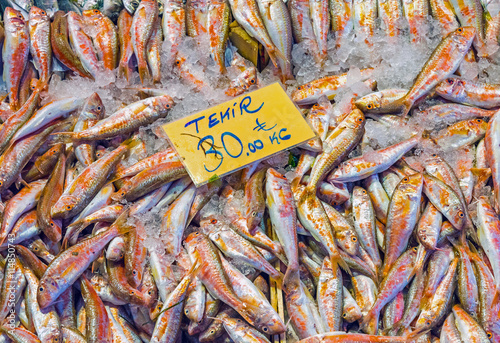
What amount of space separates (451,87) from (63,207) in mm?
3207

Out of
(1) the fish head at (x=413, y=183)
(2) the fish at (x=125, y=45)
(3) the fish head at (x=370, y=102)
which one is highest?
(2) the fish at (x=125, y=45)

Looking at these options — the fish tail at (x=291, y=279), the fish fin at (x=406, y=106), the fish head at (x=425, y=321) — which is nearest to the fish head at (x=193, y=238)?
the fish tail at (x=291, y=279)

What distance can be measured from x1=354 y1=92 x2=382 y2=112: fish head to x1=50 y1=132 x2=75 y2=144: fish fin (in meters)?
2.34

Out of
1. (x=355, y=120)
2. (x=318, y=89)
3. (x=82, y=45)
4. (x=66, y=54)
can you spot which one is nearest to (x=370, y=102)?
(x=355, y=120)

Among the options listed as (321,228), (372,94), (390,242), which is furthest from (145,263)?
(372,94)

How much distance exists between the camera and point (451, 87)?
2.96 meters

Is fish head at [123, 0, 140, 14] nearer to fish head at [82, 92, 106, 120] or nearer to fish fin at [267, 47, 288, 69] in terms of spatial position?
fish head at [82, 92, 106, 120]

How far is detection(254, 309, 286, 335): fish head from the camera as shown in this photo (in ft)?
7.70

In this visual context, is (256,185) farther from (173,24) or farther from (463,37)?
(463,37)

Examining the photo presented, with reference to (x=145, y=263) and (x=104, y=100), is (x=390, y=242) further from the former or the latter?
(x=104, y=100)

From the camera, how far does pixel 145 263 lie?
2.58 m

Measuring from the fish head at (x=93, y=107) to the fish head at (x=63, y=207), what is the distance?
76 cm

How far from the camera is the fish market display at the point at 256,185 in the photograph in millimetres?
2449

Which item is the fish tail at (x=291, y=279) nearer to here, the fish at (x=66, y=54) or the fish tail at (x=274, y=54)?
the fish tail at (x=274, y=54)
